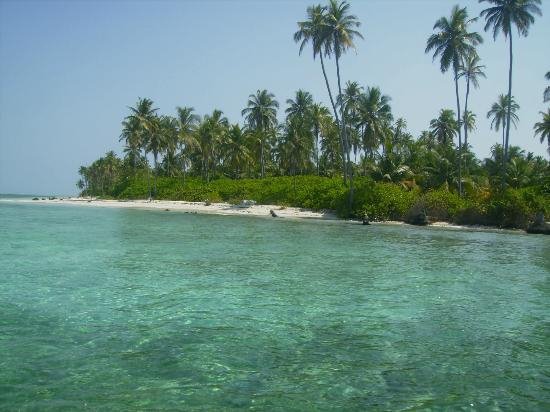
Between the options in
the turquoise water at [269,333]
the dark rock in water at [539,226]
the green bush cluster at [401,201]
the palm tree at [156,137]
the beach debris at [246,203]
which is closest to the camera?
the turquoise water at [269,333]

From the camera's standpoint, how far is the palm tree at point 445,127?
6327 centimetres

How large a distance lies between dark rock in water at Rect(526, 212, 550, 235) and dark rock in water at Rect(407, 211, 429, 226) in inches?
303

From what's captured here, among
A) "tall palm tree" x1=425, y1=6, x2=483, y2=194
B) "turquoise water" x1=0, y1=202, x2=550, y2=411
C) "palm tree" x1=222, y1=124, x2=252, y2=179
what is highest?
"tall palm tree" x1=425, y1=6, x2=483, y2=194

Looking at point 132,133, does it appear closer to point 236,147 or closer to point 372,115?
point 236,147

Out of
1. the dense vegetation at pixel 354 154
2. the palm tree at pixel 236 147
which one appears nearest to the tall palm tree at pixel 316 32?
the dense vegetation at pixel 354 154

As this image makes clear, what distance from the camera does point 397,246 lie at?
74.4 feet

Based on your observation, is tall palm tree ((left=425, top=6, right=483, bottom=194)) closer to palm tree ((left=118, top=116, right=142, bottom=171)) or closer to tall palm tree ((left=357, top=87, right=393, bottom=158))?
tall palm tree ((left=357, top=87, right=393, bottom=158))

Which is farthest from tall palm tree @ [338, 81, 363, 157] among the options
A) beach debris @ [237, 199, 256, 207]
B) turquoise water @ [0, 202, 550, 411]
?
turquoise water @ [0, 202, 550, 411]

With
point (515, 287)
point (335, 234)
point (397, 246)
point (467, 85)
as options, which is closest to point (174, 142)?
point (467, 85)

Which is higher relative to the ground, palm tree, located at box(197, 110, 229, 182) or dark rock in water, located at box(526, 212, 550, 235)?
palm tree, located at box(197, 110, 229, 182)

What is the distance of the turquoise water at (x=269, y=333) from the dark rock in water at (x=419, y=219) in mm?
20096

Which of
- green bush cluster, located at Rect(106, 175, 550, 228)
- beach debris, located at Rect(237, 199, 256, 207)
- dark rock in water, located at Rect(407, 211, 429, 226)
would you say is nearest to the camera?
green bush cluster, located at Rect(106, 175, 550, 228)

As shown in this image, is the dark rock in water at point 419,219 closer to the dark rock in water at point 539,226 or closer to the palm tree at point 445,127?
the dark rock in water at point 539,226

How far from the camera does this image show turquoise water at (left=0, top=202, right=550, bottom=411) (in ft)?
18.3
